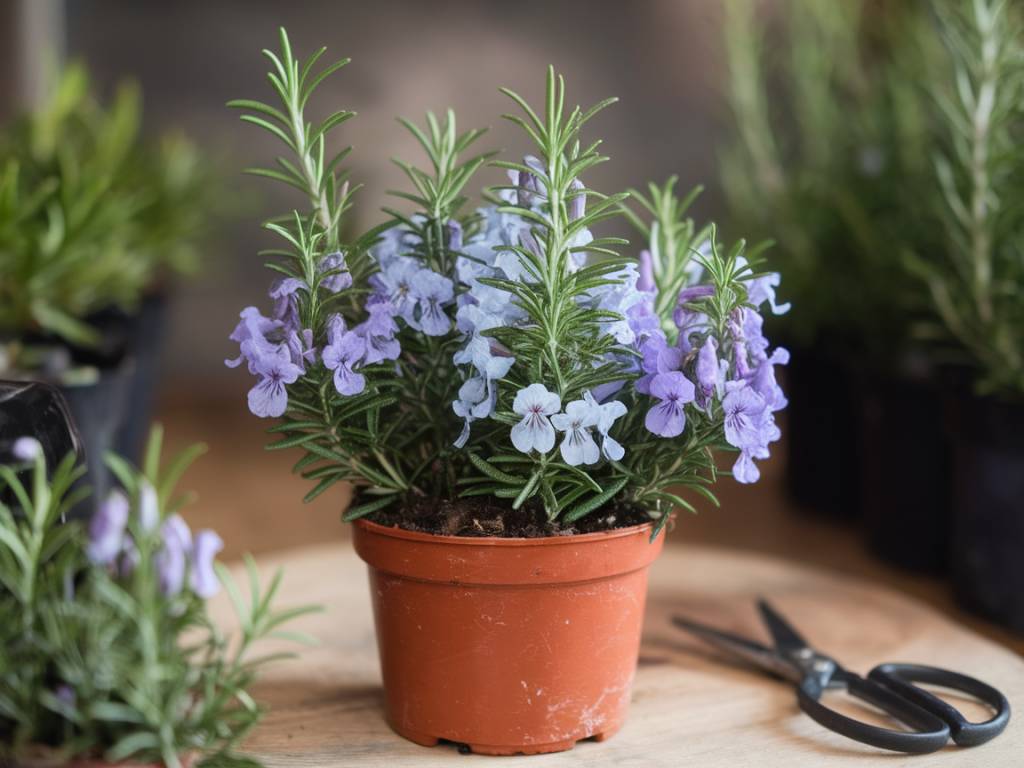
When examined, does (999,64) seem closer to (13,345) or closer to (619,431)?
(619,431)

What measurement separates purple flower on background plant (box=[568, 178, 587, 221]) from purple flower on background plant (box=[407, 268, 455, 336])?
7 cm

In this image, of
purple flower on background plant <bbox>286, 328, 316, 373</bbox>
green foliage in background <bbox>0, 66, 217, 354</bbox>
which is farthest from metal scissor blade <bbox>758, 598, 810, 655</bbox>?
green foliage in background <bbox>0, 66, 217, 354</bbox>

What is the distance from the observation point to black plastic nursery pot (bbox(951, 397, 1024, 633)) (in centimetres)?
96

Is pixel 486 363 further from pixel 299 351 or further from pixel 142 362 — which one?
pixel 142 362

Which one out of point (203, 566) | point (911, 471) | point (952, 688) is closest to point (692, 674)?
point (952, 688)

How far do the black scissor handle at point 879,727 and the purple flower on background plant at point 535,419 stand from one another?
0.73ft

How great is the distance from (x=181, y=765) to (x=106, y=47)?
1.66 m

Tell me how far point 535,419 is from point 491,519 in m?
0.07

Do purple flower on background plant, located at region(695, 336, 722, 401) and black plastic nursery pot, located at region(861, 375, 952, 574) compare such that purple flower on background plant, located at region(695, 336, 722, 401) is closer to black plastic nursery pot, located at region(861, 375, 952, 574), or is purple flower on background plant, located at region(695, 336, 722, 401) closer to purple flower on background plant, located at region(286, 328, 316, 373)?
purple flower on background plant, located at region(286, 328, 316, 373)

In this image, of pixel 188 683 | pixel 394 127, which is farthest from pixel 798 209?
pixel 188 683

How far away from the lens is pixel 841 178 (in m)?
1.36

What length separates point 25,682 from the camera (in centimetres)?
44

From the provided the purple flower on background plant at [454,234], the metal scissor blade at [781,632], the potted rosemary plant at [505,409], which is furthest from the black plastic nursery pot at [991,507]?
the purple flower on background plant at [454,234]

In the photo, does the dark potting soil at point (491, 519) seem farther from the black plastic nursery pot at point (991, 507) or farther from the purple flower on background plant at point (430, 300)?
the black plastic nursery pot at point (991, 507)
